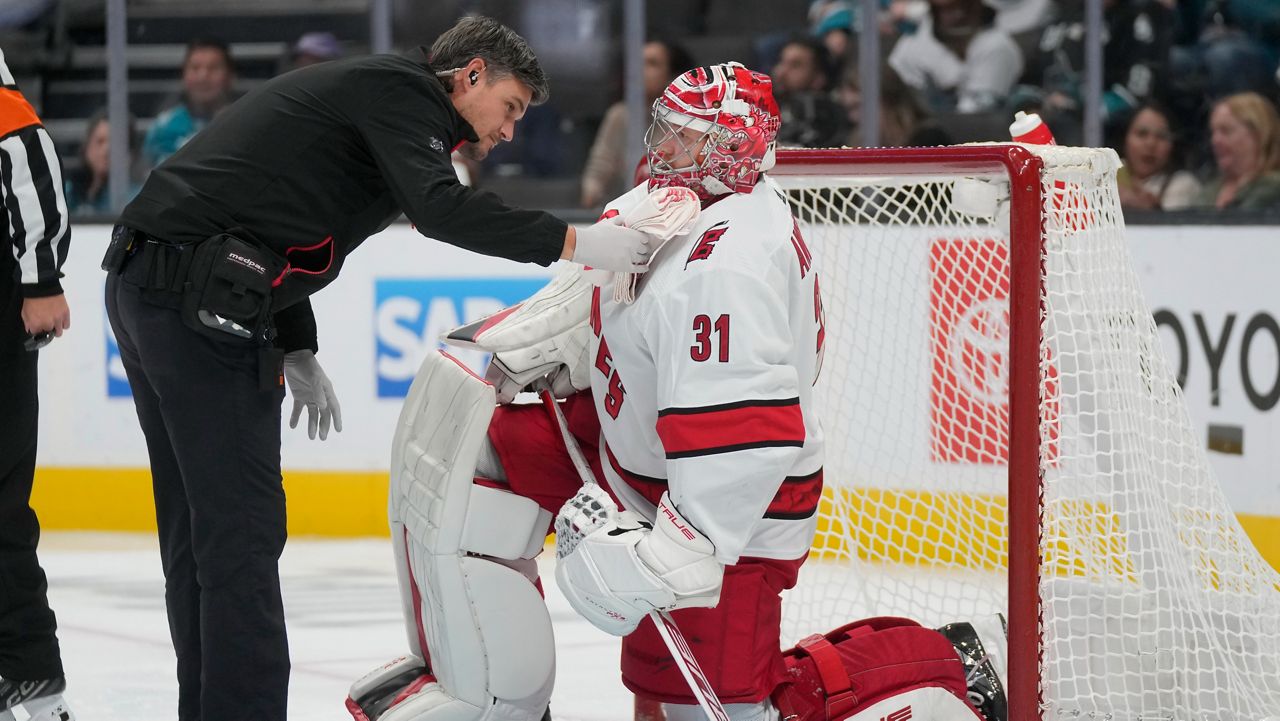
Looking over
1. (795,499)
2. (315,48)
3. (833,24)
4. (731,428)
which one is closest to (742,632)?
(795,499)

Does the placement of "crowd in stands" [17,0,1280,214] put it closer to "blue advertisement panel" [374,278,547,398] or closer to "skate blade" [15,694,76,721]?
"blue advertisement panel" [374,278,547,398]

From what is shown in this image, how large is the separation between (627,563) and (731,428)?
0.73 ft

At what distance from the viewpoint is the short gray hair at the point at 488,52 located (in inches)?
92.8

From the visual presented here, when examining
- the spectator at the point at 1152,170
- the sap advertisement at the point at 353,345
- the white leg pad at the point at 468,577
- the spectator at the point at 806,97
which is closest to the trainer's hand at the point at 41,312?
the white leg pad at the point at 468,577

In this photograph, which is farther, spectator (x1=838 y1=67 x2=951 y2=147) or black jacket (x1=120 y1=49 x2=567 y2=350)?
spectator (x1=838 y1=67 x2=951 y2=147)

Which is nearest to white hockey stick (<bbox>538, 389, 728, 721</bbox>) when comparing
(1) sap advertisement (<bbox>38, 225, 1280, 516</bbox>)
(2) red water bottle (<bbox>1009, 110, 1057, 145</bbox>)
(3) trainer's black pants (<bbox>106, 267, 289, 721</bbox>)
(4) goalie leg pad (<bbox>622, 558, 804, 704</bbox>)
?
(4) goalie leg pad (<bbox>622, 558, 804, 704</bbox>)

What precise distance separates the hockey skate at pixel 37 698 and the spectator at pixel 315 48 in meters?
3.01

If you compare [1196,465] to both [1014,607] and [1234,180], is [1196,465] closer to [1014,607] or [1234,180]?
[1014,607]

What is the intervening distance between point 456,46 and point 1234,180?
9.31ft

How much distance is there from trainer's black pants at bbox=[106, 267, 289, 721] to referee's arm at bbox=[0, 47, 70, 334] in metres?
0.36

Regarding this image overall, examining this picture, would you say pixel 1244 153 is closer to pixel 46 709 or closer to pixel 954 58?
pixel 954 58

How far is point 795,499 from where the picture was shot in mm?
2248

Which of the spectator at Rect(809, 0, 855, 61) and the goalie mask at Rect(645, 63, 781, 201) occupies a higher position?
the spectator at Rect(809, 0, 855, 61)

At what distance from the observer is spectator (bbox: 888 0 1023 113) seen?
505cm
